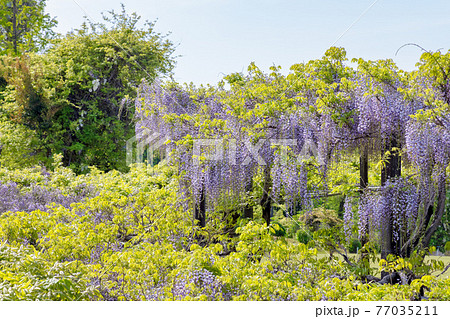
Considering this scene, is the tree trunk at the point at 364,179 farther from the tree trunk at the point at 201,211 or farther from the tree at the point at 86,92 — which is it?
the tree at the point at 86,92

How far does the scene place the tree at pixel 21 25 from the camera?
15180 millimetres

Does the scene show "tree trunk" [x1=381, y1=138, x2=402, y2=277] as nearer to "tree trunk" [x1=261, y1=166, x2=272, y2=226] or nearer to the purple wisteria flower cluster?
"tree trunk" [x1=261, y1=166, x2=272, y2=226]

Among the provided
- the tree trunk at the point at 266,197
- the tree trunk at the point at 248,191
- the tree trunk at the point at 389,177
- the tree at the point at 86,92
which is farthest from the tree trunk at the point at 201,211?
the tree at the point at 86,92

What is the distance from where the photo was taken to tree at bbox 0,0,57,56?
15.2 metres

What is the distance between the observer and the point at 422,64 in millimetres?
4410

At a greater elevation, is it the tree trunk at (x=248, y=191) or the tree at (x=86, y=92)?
the tree at (x=86, y=92)

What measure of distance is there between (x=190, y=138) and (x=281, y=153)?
1178 millimetres

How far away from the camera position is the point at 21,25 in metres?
16.8

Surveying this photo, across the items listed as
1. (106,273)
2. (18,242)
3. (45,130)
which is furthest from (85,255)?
(45,130)

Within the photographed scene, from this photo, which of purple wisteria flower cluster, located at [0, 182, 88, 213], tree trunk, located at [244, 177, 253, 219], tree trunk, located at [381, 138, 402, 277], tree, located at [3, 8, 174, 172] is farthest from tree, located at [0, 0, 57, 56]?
tree trunk, located at [381, 138, 402, 277]

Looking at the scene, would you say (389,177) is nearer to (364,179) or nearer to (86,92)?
(364,179)

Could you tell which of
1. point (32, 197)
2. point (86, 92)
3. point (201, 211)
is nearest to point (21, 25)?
point (86, 92)

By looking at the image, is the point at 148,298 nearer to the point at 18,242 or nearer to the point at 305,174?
the point at 18,242
